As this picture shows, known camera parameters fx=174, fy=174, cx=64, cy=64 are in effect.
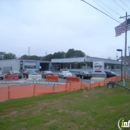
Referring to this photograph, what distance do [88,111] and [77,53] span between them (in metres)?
102

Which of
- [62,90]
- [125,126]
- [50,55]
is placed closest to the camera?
[125,126]

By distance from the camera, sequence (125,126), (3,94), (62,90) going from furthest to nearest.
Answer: (62,90)
(3,94)
(125,126)

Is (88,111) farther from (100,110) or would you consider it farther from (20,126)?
(20,126)

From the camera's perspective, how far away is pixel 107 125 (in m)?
5.74

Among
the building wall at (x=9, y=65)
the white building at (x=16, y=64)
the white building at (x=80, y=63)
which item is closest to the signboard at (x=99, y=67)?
the white building at (x=80, y=63)

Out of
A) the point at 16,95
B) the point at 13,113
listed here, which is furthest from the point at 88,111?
the point at 16,95

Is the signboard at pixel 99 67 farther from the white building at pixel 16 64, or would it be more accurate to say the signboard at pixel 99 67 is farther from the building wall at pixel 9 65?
the building wall at pixel 9 65
